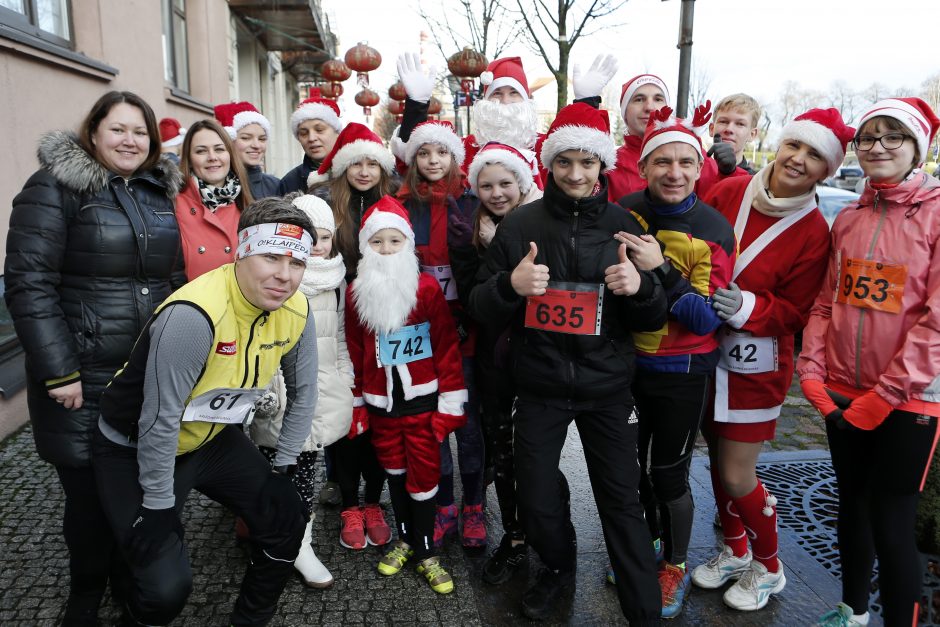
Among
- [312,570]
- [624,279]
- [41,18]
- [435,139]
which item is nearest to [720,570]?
[624,279]

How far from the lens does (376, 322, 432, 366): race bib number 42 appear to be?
3.08m

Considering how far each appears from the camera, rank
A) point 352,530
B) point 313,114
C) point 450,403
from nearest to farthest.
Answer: point 450,403
point 352,530
point 313,114

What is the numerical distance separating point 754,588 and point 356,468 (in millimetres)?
2032

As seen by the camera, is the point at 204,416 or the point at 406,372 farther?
the point at 406,372

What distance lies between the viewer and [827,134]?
103 inches

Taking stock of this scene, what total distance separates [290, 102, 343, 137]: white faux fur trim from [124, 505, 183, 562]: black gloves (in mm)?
3194

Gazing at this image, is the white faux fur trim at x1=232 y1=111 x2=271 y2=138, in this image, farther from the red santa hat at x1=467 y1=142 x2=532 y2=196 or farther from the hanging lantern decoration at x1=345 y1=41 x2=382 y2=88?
the hanging lantern decoration at x1=345 y1=41 x2=382 y2=88

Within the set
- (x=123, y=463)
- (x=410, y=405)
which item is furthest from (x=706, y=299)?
(x=123, y=463)

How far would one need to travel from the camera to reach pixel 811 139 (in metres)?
2.64

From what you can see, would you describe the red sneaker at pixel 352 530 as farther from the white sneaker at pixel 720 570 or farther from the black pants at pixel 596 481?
the white sneaker at pixel 720 570

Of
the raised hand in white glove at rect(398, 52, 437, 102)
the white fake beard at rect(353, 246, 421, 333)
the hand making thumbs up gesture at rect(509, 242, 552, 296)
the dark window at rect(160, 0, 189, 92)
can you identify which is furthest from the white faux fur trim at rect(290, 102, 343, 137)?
the dark window at rect(160, 0, 189, 92)

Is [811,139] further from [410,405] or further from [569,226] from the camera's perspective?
[410,405]

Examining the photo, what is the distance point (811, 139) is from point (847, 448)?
50.4 inches

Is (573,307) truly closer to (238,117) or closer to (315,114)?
(315,114)
